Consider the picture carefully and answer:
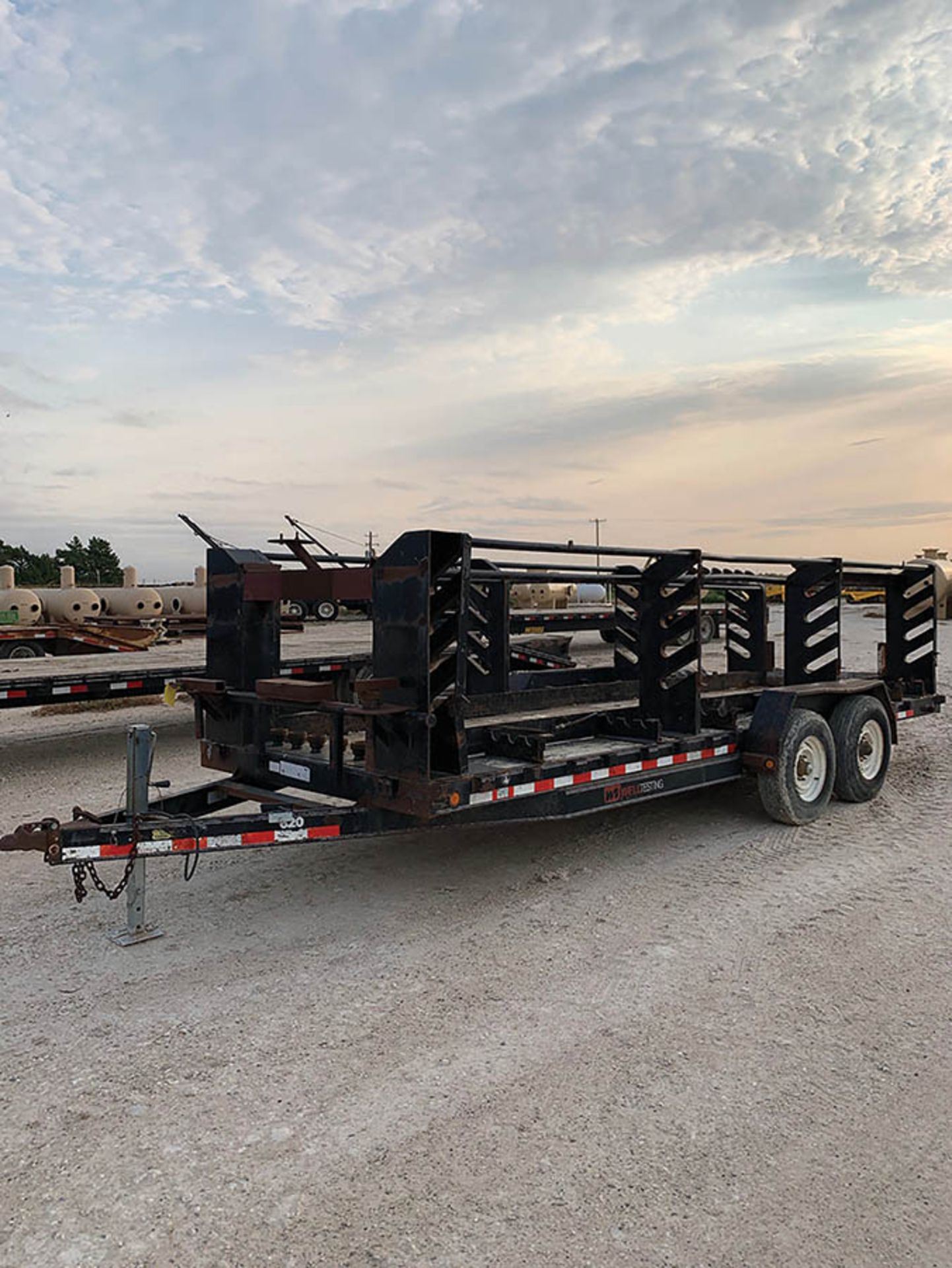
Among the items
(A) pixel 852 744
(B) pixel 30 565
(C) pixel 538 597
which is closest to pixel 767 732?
(A) pixel 852 744

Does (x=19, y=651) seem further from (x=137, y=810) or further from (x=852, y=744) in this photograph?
(x=852, y=744)

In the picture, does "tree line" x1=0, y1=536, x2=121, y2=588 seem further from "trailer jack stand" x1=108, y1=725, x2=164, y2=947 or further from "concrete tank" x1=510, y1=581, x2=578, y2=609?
"trailer jack stand" x1=108, y1=725, x2=164, y2=947

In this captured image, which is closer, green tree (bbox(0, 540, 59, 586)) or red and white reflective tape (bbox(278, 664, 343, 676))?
red and white reflective tape (bbox(278, 664, 343, 676))

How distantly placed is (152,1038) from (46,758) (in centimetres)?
691

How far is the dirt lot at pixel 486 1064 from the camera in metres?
2.71

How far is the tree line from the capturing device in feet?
217

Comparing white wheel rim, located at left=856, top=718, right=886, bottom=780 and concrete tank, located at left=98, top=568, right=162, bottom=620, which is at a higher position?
concrete tank, located at left=98, top=568, right=162, bottom=620

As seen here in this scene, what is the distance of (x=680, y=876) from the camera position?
227 inches

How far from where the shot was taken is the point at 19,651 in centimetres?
1894

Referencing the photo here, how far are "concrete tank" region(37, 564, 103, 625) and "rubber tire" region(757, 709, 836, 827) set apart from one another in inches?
948

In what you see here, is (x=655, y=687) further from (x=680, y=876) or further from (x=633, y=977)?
(x=633, y=977)

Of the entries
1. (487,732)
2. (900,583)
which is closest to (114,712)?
(487,732)

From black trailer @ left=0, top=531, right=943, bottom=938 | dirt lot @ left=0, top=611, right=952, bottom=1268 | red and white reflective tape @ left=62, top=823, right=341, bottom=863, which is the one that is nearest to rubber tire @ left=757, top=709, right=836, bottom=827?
black trailer @ left=0, top=531, right=943, bottom=938

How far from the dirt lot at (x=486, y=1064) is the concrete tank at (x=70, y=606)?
2278 centimetres
